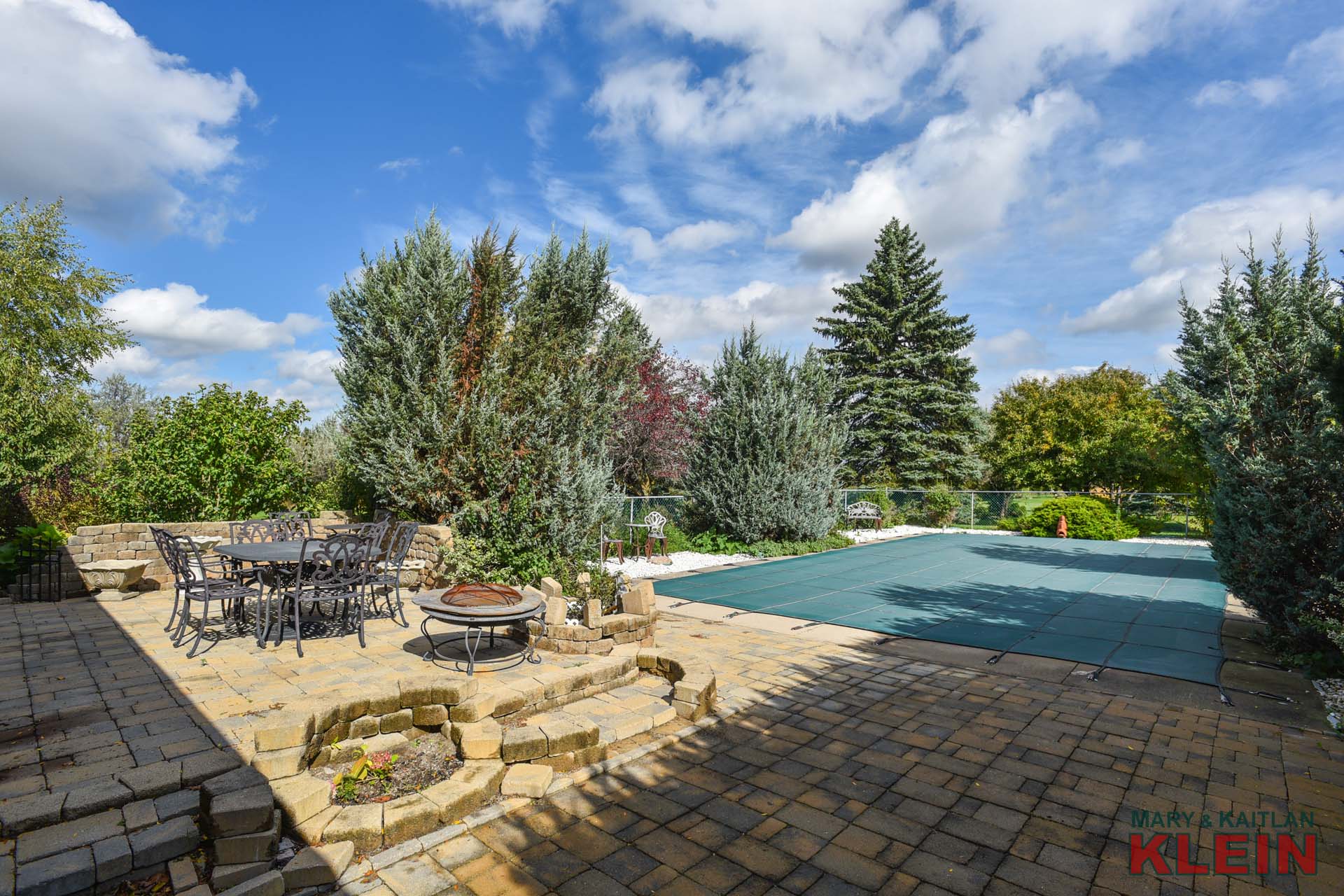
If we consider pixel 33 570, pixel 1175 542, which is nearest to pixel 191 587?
pixel 33 570

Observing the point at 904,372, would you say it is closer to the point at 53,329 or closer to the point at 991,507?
the point at 991,507

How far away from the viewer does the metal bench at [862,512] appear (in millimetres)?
18984

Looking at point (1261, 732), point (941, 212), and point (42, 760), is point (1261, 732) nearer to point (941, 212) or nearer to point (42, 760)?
point (42, 760)

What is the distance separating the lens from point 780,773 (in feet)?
11.1

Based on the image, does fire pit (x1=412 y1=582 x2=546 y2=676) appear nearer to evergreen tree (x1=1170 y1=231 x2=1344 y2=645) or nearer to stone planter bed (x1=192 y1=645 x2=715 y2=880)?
stone planter bed (x1=192 y1=645 x2=715 y2=880)

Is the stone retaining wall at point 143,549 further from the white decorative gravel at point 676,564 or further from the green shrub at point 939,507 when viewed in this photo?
the green shrub at point 939,507

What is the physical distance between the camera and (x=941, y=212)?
65.2 ft

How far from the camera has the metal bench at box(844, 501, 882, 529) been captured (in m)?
19.0

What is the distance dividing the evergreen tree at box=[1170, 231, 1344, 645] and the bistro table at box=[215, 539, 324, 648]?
861 cm

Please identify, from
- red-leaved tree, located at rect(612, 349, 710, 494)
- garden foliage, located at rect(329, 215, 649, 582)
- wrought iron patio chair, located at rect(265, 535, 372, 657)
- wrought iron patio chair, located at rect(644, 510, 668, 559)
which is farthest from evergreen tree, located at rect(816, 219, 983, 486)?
wrought iron patio chair, located at rect(265, 535, 372, 657)

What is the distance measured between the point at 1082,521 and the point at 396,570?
747 inches

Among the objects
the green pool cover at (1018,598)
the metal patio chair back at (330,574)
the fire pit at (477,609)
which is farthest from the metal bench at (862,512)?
the metal patio chair back at (330,574)

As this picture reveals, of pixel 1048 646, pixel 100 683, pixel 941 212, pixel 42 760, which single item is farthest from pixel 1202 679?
pixel 941 212

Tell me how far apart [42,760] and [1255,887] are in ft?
18.2
